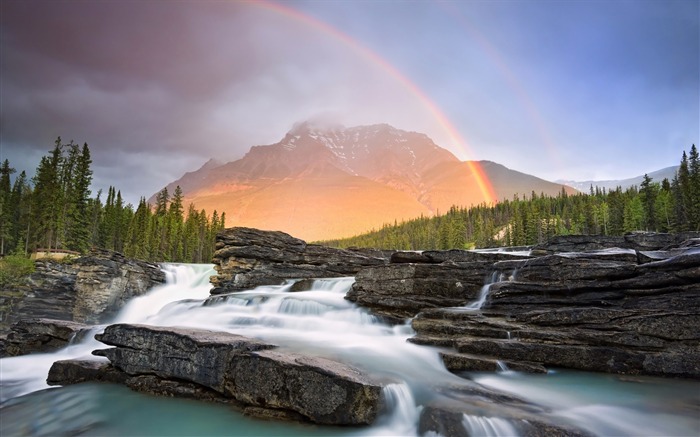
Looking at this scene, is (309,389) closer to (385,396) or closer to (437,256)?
(385,396)

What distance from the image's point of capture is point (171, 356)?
982 centimetres

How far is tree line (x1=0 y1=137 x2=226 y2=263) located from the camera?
56062 mm

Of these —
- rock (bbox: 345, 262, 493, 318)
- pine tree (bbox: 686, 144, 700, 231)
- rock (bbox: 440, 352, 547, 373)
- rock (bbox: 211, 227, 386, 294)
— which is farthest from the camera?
pine tree (bbox: 686, 144, 700, 231)

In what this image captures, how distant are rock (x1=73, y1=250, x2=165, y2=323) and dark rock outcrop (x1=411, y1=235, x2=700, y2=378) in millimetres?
33770

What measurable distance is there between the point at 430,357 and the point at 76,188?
68225 mm

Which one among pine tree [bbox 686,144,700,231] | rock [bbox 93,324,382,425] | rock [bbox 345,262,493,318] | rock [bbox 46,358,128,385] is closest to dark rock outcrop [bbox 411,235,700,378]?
rock [bbox 345,262,493,318]

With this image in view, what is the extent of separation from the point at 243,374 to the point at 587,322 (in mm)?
11411

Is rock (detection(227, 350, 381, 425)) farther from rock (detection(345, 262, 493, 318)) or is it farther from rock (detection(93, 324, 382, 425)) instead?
rock (detection(345, 262, 493, 318))

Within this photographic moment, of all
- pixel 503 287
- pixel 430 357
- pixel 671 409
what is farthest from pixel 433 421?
pixel 503 287

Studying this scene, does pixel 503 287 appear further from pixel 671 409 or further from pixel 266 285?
pixel 266 285

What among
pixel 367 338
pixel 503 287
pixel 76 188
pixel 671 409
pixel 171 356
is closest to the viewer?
pixel 671 409

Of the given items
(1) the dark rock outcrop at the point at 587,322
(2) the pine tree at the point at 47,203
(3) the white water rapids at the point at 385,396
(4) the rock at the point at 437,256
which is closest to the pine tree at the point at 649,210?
(4) the rock at the point at 437,256

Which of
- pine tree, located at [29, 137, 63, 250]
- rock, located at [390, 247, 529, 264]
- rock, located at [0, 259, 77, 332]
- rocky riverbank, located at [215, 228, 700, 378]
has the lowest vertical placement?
rock, located at [0, 259, 77, 332]

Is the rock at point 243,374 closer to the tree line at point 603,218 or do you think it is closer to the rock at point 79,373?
the rock at point 79,373
